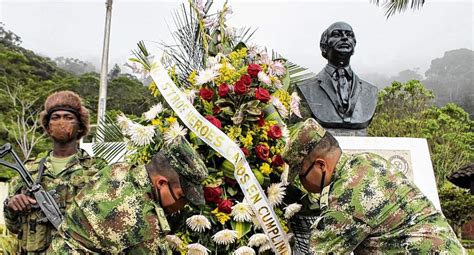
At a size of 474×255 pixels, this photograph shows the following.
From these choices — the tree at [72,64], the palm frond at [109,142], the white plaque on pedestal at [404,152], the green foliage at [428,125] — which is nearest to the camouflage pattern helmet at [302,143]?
the palm frond at [109,142]

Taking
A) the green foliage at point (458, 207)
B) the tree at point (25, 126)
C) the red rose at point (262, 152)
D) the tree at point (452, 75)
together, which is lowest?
the tree at point (452, 75)

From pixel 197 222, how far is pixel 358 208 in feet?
2.37

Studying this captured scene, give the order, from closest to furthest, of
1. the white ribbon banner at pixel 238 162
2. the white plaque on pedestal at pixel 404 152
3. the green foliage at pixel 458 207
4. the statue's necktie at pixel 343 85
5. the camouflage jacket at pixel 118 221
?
the camouflage jacket at pixel 118 221 < the white ribbon banner at pixel 238 162 < the white plaque on pedestal at pixel 404 152 < the statue's necktie at pixel 343 85 < the green foliage at pixel 458 207

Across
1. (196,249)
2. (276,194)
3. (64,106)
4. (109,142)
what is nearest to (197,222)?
(196,249)

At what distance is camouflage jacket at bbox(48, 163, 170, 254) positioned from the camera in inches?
77.0

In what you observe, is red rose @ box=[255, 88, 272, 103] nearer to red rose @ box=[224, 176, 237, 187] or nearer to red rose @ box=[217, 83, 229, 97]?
red rose @ box=[217, 83, 229, 97]

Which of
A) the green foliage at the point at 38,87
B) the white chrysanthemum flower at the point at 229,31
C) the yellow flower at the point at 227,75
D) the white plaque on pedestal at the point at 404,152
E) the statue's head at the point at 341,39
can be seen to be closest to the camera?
the yellow flower at the point at 227,75

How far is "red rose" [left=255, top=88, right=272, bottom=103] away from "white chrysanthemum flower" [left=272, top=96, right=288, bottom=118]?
7cm

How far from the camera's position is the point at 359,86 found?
4.66 m

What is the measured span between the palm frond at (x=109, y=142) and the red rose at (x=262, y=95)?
114 cm

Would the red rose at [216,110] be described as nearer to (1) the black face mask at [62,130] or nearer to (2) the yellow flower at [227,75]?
(2) the yellow flower at [227,75]

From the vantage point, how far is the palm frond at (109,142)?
3447mm

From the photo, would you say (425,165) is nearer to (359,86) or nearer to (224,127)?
(359,86)

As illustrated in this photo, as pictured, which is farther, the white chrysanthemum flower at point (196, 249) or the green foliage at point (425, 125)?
the green foliage at point (425, 125)
